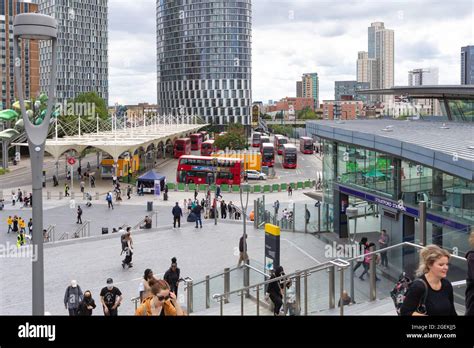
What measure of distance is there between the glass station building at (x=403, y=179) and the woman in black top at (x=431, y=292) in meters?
7.00

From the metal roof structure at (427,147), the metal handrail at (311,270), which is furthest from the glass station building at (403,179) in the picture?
the metal handrail at (311,270)

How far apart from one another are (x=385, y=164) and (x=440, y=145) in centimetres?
358

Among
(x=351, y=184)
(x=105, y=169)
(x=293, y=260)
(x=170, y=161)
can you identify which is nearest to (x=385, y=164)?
(x=351, y=184)

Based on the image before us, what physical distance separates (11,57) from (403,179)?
93.6 m

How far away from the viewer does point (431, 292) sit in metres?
4.49

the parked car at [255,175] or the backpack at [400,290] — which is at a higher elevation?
the backpack at [400,290]

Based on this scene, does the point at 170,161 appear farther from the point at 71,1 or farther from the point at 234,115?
the point at 71,1

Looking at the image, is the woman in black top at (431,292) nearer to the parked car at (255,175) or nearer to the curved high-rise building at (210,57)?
the parked car at (255,175)

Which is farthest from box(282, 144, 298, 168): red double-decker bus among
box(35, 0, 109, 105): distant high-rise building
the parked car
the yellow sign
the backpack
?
box(35, 0, 109, 105): distant high-rise building

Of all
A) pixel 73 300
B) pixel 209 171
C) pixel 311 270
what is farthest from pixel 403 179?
pixel 209 171

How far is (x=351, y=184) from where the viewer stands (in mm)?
21031

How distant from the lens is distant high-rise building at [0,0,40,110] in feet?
318

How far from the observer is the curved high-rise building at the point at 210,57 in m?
121

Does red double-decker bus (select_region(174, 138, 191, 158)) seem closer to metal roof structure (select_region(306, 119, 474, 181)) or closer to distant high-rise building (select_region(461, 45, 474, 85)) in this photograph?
metal roof structure (select_region(306, 119, 474, 181))
